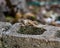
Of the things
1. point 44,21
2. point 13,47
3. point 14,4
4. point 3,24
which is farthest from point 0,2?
point 13,47

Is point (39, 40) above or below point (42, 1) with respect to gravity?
above

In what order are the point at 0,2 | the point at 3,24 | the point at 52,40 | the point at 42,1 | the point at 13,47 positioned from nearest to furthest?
the point at 52,40 → the point at 13,47 → the point at 3,24 → the point at 0,2 → the point at 42,1

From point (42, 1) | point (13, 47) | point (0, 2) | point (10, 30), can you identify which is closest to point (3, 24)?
point (10, 30)

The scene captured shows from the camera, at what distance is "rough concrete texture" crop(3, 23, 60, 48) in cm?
202

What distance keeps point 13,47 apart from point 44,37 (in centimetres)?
30

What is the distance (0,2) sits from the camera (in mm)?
4125

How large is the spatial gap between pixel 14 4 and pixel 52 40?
2.33m

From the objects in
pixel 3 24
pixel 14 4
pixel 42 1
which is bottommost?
pixel 42 1

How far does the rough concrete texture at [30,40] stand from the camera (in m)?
2.02

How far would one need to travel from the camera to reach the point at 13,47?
2.14m

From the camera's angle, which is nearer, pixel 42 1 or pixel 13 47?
pixel 13 47

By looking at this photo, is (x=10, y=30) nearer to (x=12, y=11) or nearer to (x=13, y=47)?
(x=13, y=47)

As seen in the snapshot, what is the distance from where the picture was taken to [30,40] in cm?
206

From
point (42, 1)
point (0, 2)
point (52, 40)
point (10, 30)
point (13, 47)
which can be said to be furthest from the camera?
point (42, 1)
